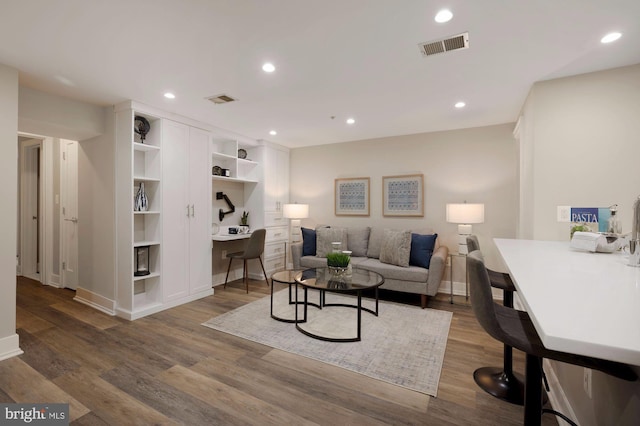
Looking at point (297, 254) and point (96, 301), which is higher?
point (297, 254)

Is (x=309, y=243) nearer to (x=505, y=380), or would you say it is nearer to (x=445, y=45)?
(x=505, y=380)

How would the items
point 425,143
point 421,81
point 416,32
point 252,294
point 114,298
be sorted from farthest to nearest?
point 425,143, point 252,294, point 114,298, point 421,81, point 416,32

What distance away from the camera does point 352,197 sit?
5.07 meters

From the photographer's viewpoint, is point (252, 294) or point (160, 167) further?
point (252, 294)

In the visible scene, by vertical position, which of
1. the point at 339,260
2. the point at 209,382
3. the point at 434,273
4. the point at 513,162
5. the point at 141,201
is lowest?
the point at 209,382

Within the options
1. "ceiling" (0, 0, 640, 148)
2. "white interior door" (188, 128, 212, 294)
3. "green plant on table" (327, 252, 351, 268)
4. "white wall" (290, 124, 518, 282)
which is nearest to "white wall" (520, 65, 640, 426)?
"ceiling" (0, 0, 640, 148)

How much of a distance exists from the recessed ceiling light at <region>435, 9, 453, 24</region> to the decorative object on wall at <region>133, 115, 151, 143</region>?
3351 millimetres

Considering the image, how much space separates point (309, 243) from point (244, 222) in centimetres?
127

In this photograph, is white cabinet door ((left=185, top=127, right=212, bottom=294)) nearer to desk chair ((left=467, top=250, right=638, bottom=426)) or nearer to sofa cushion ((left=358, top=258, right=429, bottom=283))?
sofa cushion ((left=358, top=258, right=429, bottom=283))

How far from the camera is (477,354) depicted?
8.22 feet

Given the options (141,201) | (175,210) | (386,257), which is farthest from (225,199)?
(386,257)

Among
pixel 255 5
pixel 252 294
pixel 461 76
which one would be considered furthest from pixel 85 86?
pixel 461 76

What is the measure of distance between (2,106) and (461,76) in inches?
153

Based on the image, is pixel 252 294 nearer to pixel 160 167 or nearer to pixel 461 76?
pixel 160 167
